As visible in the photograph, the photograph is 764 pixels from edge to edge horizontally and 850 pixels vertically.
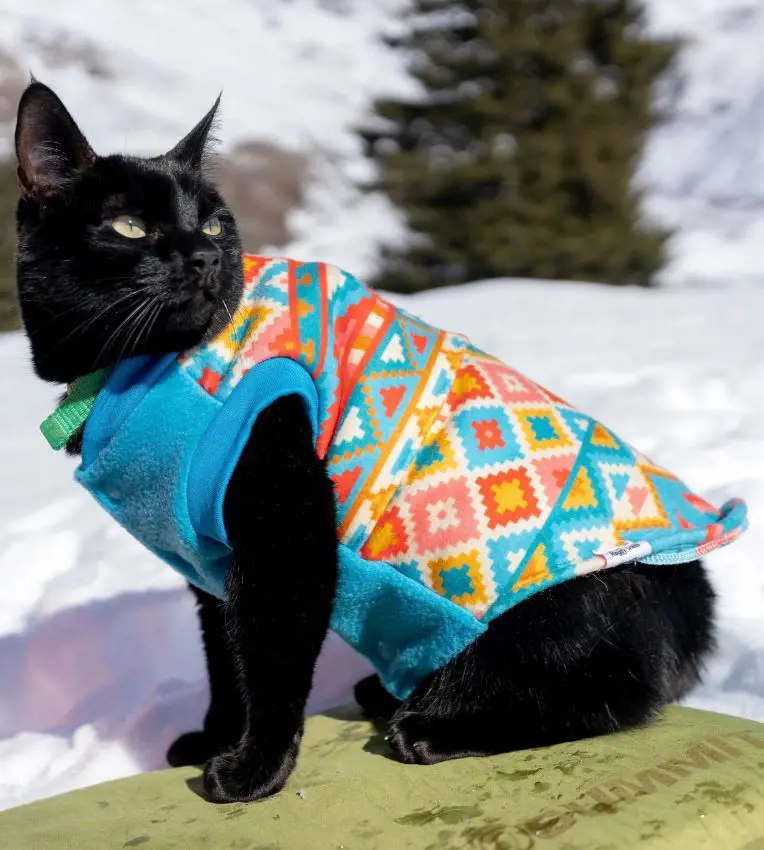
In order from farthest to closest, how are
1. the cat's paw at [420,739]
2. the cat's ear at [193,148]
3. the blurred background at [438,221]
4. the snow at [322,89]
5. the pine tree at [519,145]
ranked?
1. the snow at [322,89]
2. the pine tree at [519,145]
3. the blurred background at [438,221]
4. the cat's ear at [193,148]
5. the cat's paw at [420,739]

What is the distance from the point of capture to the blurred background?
6.36ft

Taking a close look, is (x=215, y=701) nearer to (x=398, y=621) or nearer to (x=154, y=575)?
(x=398, y=621)

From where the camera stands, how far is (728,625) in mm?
1775

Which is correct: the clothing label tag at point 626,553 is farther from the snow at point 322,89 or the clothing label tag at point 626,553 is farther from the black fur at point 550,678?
the snow at point 322,89

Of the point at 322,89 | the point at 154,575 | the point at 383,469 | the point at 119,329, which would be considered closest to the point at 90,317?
the point at 119,329

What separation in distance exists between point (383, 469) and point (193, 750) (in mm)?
656

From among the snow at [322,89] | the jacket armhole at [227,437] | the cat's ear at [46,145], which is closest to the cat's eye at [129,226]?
the cat's ear at [46,145]

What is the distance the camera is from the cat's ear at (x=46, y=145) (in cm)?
135

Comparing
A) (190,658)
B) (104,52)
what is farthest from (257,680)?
(104,52)

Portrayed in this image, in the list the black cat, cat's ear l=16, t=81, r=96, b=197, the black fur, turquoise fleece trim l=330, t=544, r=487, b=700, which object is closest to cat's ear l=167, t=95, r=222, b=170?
the black cat

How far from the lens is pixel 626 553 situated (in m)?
1.37

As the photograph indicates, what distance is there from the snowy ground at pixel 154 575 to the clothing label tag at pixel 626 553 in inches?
17.4

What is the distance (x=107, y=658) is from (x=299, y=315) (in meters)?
1.00

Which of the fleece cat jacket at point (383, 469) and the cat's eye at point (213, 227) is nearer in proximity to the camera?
the fleece cat jacket at point (383, 469)
